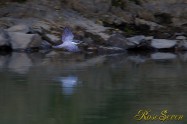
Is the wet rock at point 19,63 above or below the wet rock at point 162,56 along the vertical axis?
above

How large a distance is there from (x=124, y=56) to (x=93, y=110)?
33.5ft

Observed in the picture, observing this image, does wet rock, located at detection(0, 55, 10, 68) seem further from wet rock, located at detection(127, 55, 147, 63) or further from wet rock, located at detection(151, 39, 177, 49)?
wet rock, located at detection(151, 39, 177, 49)

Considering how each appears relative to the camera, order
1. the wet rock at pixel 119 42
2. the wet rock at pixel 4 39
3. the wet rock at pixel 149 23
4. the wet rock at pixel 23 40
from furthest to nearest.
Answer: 1. the wet rock at pixel 149 23
2. the wet rock at pixel 119 42
3. the wet rock at pixel 23 40
4. the wet rock at pixel 4 39

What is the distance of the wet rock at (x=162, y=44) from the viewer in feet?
68.8

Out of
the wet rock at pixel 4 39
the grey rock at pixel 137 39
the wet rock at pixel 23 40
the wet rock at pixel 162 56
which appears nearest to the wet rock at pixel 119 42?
the grey rock at pixel 137 39

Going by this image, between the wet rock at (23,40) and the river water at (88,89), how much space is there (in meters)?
2.62

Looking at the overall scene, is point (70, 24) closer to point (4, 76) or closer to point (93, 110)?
point (4, 76)

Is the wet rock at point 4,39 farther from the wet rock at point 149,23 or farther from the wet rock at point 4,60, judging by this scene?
the wet rock at point 149,23

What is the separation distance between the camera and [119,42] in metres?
20.7

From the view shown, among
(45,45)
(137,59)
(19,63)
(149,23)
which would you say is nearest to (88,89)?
(19,63)

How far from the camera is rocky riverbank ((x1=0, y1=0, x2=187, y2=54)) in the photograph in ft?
66.5

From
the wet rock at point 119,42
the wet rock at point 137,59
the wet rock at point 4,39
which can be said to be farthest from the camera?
the wet rock at point 119,42

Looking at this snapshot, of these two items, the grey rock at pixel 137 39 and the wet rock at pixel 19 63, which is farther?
the grey rock at pixel 137 39

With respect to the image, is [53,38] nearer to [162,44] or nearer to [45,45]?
[45,45]
